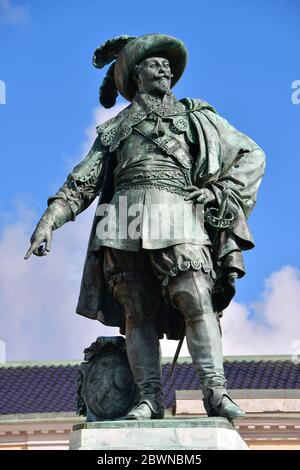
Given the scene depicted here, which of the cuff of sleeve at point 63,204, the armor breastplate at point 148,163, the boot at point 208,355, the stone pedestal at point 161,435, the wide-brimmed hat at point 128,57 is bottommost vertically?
the stone pedestal at point 161,435

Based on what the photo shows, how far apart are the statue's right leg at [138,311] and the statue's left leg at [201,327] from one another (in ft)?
1.14

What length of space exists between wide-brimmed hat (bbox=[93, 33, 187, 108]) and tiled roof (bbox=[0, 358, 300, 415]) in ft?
101

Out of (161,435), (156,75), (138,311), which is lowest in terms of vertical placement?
(161,435)

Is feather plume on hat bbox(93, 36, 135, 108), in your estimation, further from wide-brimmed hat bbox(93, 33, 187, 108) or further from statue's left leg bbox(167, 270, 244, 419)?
statue's left leg bbox(167, 270, 244, 419)

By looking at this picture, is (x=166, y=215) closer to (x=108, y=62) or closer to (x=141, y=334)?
(x=141, y=334)

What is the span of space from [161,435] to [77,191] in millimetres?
2267

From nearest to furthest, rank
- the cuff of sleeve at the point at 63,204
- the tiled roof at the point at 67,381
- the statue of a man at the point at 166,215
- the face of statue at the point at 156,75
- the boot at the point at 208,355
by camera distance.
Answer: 1. the boot at the point at 208,355
2. the statue of a man at the point at 166,215
3. the cuff of sleeve at the point at 63,204
4. the face of statue at the point at 156,75
5. the tiled roof at the point at 67,381

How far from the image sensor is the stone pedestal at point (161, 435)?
9.04 m

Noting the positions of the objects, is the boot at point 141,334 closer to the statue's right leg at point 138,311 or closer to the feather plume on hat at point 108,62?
the statue's right leg at point 138,311

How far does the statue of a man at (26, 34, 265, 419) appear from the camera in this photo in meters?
9.62

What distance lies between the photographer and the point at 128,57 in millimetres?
10555

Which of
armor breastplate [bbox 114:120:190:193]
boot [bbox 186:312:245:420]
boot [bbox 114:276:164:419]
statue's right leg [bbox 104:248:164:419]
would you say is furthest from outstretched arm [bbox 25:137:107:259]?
boot [bbox 186:312:245:420]

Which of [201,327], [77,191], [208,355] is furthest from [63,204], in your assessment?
[208,355]

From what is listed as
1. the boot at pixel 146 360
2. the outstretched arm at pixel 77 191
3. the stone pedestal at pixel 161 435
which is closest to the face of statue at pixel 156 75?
the outstretched arm at pixel 77 191
